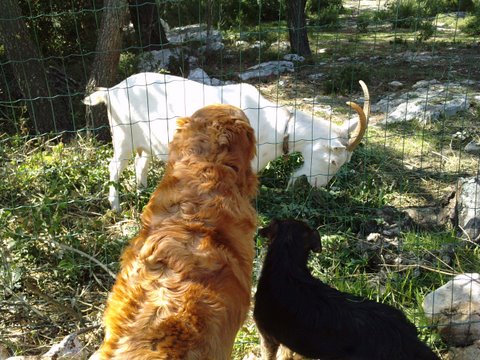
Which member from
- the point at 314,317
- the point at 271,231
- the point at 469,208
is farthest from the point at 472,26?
the point at 314,317

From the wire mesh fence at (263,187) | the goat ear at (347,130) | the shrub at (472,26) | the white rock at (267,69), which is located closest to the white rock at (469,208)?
the wire mesh fence at (263,187)

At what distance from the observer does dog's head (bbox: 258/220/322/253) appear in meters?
3.49

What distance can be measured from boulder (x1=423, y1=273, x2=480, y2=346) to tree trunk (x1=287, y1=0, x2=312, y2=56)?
8.77m

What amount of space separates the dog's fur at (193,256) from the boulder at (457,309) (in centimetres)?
165

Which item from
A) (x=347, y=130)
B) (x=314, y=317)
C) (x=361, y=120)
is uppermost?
(x=361, y=120)

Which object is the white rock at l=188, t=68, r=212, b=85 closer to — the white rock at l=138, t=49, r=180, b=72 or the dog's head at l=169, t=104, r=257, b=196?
the white rock at l=138, t=49, r=180, b=72

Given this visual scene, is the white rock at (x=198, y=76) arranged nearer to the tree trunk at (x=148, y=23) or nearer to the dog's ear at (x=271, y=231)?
the tree trunk at (x=148, y=23)

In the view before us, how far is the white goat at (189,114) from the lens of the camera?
5.33 meters

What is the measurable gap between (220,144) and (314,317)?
1.17 metres

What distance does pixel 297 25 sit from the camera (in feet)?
39.4

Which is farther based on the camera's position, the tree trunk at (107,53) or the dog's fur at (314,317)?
the tree trunk at (107,53)

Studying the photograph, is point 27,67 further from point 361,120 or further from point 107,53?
point 361,120

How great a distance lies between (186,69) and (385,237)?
7.50 metres

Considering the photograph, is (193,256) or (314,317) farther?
(314,317)
